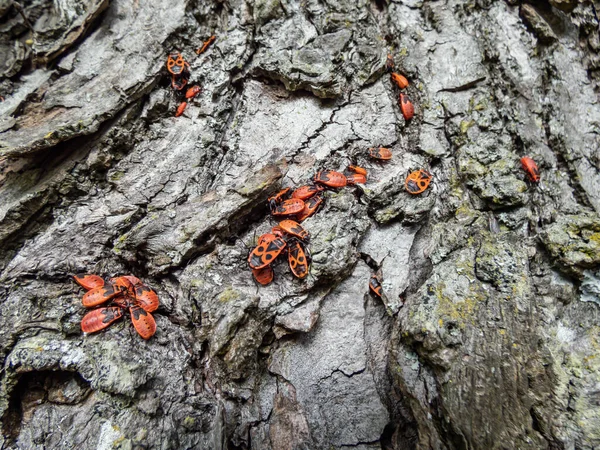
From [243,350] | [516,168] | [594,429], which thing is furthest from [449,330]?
[516,168]

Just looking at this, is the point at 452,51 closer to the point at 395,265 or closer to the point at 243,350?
the point at 395,265

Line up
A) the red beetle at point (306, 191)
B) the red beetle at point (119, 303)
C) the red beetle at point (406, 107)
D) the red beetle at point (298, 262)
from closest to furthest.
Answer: the red beetle at point (119, 303)
the red beetle at point (298, 262)
the red beetle at point (306, 191)
the red beetle at point (406, 107)

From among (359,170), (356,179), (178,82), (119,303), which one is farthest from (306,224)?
(178,82)

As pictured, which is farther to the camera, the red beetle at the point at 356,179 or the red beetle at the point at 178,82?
the red beetle at the point at 178,82

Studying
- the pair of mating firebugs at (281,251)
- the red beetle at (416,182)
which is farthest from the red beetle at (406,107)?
the pair of mating firebugs at (281,251)

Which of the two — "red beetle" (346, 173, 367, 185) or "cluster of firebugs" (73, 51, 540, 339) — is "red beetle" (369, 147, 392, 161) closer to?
"cluster of firebugs" (73, 51, 540, 339)

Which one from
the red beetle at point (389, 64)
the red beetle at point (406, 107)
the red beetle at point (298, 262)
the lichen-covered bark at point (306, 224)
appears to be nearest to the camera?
the lichen-covered bark at point (306, 224)

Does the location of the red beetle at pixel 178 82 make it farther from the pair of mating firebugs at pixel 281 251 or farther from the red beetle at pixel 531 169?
the red beetle at pixel 531 169

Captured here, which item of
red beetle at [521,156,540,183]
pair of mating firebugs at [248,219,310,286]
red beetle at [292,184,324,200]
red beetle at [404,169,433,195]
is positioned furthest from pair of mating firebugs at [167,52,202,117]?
red beetle at [521,156,540,183]
